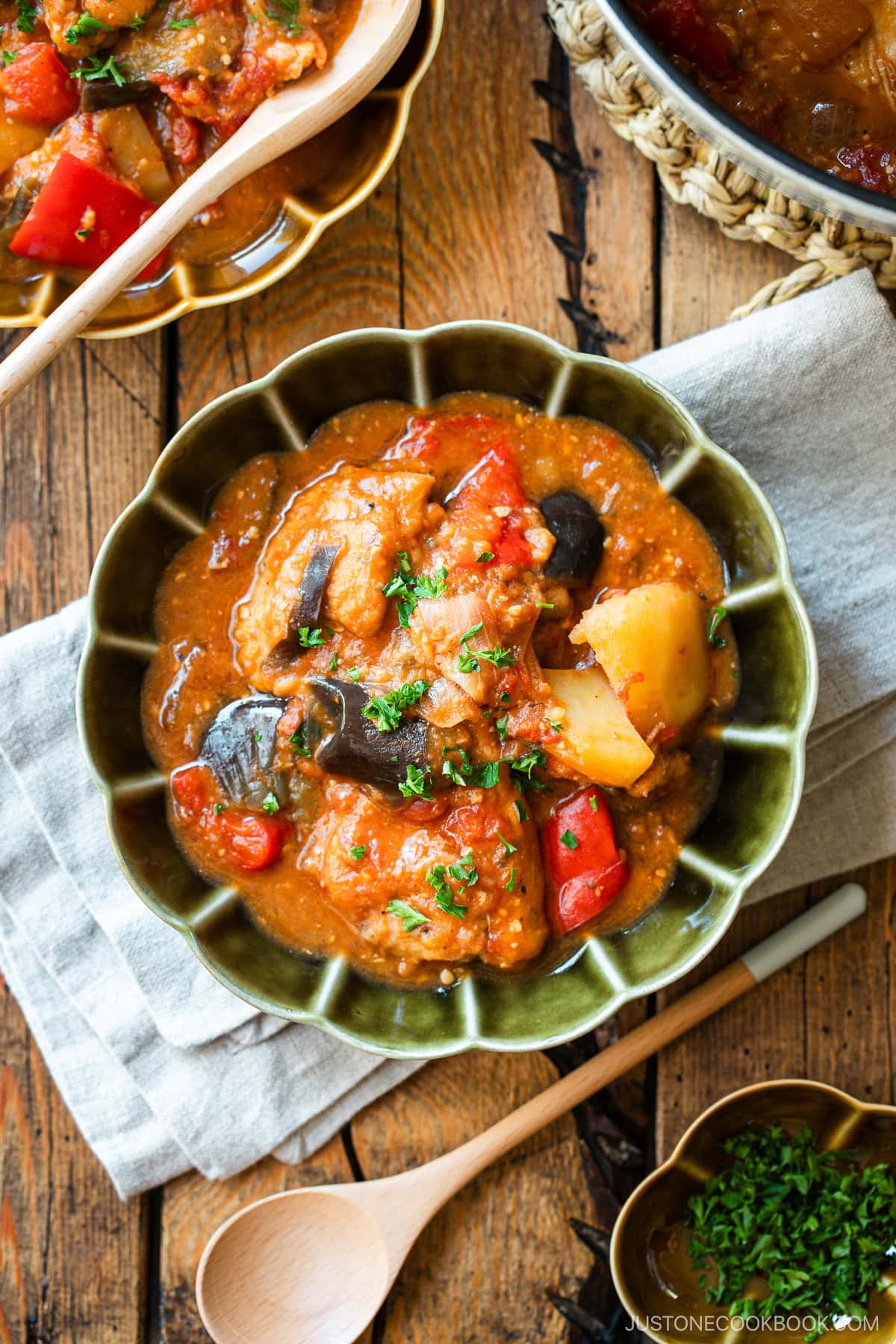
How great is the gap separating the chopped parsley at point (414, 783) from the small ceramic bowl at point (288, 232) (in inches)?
53.2

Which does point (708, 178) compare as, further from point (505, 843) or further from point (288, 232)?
point (505, 843)

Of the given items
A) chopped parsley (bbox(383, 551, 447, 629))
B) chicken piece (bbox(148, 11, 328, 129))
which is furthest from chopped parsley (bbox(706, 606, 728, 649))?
chicken piece (bbox(148, 11, 328, 129))

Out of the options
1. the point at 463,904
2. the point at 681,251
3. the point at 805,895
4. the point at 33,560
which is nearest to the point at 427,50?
the point at 681,251

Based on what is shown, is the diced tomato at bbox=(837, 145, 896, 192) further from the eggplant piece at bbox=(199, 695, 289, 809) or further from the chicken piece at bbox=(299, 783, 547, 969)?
the eggplant piece at bbox=(199, 695, 289, 809)

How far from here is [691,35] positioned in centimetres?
258

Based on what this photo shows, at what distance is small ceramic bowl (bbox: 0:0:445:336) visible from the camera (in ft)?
10.0

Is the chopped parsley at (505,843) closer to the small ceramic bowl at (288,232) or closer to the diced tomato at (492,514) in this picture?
the diced tomato at (492,514)

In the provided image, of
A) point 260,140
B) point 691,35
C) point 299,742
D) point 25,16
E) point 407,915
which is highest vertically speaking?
point 25,16

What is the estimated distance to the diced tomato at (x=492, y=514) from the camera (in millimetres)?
2740

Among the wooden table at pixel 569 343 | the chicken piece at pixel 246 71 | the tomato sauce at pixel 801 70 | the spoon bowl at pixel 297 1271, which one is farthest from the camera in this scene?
the wooden table at pixel 569 343

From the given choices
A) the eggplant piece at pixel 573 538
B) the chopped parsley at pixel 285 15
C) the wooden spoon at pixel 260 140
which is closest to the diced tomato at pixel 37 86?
the wooden spoon at pixel 260 140

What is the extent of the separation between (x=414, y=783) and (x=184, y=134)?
6.03 feet

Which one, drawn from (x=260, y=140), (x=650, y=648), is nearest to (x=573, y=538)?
(x=650, y=648)

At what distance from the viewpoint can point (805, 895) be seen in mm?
3354
